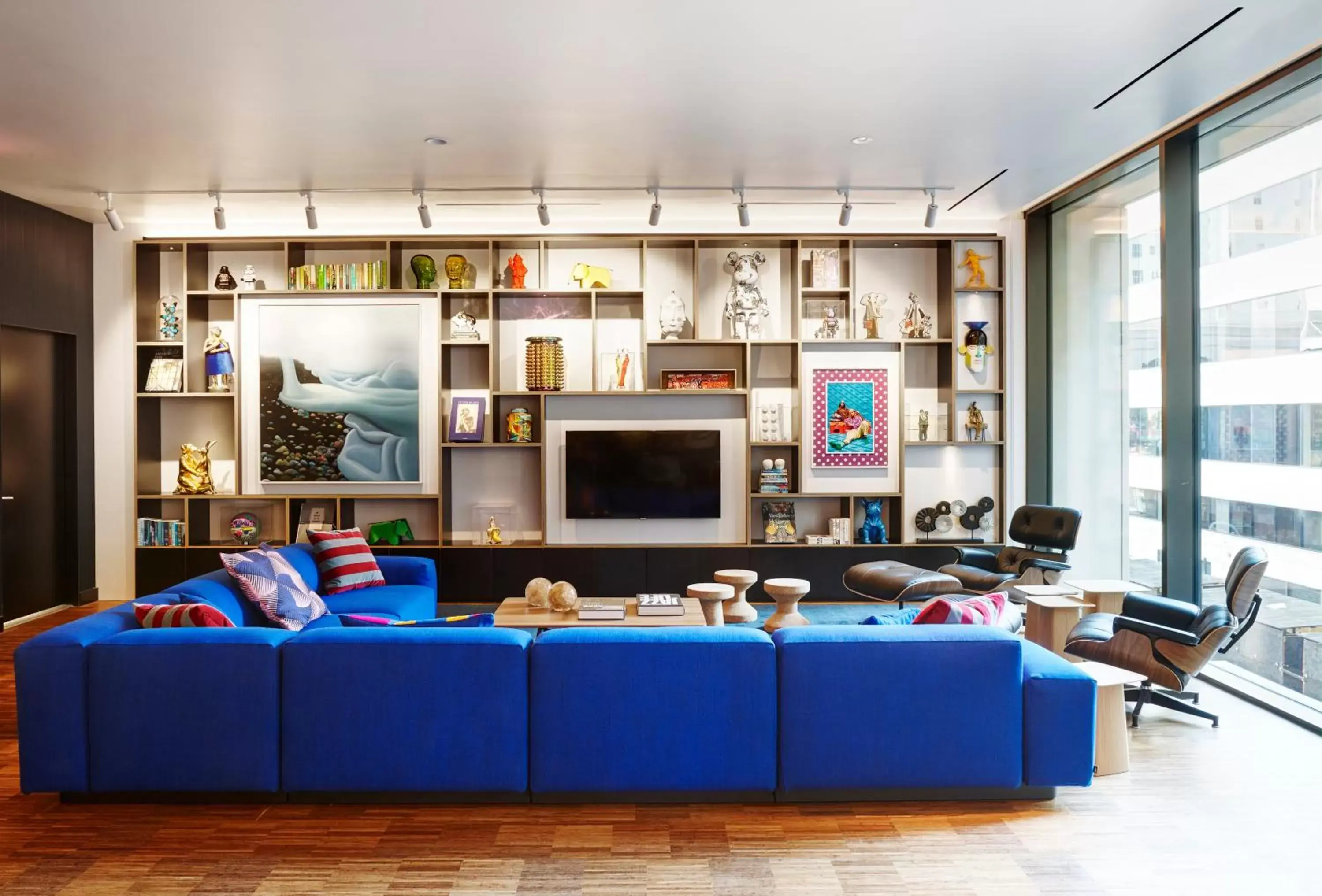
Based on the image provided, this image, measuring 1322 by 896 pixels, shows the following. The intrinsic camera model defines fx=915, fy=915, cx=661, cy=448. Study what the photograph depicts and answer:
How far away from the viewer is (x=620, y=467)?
22.1ft

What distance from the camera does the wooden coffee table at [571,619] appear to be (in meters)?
4.33

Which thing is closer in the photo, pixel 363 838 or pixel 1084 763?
pixel 363 838

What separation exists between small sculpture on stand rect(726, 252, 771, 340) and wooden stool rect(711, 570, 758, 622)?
2.17 metres

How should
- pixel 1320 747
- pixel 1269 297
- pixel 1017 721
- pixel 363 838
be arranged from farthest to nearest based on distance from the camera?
pixel 1269 297
pixel 1320 747
pixel 1017 721
pixel 363 838

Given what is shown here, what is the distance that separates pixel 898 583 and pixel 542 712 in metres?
2.98

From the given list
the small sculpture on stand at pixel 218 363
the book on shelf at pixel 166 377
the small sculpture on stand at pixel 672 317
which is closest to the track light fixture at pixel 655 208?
the small sculpture on stand at pixel 672 317

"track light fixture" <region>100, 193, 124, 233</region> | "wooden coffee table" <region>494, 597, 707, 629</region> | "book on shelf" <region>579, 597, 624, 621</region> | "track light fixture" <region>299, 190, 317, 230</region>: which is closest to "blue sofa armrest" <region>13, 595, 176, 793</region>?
"wooden coffee table" <region>494, 597, 707, 629</region>

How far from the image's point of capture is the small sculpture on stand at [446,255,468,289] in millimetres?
6688

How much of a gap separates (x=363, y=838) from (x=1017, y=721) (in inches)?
85.2

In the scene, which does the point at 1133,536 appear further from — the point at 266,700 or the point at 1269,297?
the point at 266,700

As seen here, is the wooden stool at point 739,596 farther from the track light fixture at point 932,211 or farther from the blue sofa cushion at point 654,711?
the track light fixture at point 932,211

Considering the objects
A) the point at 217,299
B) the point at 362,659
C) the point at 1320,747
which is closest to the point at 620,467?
the point at 217,299

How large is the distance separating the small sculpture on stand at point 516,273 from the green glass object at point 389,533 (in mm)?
1952

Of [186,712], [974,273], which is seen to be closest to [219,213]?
[186,712]
